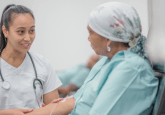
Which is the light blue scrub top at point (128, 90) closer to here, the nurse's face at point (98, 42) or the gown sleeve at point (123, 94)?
the gown sleeve at point (123, 94)

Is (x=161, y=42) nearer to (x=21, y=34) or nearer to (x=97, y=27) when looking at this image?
(x=97, y=27)

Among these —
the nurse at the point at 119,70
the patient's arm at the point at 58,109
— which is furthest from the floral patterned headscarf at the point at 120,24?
the patient's arm at the point at 58,109

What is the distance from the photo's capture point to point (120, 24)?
934 millimetres

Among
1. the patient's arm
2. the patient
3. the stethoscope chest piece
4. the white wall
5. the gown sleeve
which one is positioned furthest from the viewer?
the white wall

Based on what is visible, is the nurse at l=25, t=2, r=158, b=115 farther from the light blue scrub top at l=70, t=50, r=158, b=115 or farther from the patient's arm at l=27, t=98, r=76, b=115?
the patient's arm at l=27, t=98, r=76, b=115

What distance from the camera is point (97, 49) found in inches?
40.9

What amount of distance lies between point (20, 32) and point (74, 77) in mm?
779

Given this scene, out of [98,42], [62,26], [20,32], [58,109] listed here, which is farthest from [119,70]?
[62,26]

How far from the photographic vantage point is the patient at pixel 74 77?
182cm

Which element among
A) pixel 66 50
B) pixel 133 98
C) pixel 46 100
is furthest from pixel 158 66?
A: pixel 66 50

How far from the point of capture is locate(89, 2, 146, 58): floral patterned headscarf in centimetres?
93

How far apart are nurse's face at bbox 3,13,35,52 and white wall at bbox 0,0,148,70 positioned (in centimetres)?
100

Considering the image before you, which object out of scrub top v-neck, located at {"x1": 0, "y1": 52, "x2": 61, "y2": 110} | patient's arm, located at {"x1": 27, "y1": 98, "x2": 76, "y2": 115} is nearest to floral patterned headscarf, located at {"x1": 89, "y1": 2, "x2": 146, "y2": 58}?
patient's arm, located at {"x1": 27, "y1": 98, "x2": 76, "y2": 115}

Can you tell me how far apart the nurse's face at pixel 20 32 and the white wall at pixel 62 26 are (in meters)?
1.00
